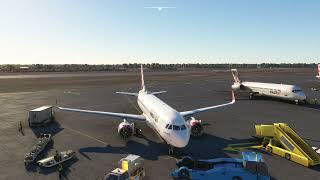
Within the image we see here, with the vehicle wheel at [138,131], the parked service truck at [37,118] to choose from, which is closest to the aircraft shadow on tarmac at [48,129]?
the parked service truck at [37,118]

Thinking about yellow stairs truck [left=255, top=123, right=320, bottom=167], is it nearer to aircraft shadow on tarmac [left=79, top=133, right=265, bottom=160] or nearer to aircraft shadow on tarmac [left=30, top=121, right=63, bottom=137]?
aircraft shadow on tarmac [left=79, top=133, right=265, bottom=160]

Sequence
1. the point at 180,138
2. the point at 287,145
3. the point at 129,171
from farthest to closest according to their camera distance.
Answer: the point at 287,145 < the point at 180,138 < the point at 129,171

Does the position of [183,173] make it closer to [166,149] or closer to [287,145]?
[166,149]

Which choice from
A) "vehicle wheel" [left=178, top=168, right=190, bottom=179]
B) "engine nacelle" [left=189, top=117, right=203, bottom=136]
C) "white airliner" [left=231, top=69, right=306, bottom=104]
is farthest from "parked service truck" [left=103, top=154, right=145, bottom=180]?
"white airliner" [left=231, top=69, right=306, bottom=104]

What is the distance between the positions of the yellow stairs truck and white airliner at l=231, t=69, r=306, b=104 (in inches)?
1197

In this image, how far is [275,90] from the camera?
207 ft

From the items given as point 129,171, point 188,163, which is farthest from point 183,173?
point 129,171

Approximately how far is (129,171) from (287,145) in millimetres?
16534

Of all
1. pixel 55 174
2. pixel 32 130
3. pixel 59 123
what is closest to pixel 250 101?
pixel 59 123

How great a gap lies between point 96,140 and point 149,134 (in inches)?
259

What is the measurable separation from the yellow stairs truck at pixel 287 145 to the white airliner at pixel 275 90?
3040cm

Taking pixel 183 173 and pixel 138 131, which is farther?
pixel 138 131

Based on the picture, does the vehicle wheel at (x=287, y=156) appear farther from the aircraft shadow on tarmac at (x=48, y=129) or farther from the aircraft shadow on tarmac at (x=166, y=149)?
the aircraft shadow on tarmac at (x=48, y=129)

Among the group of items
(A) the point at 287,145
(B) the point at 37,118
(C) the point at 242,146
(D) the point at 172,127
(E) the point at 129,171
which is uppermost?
(D) the point at 172,127
